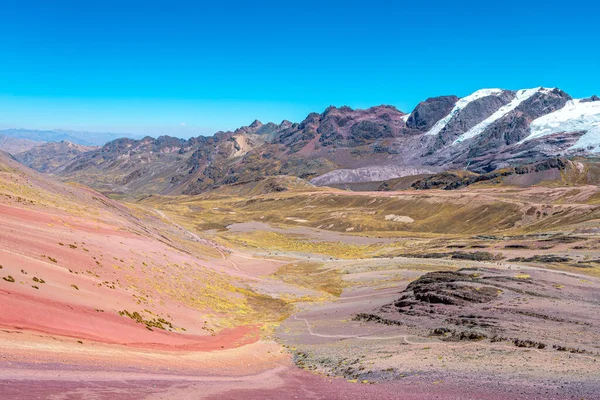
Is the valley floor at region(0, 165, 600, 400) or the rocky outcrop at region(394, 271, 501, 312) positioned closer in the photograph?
the valley floor at region(0, 165, 600, 400)

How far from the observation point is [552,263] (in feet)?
238

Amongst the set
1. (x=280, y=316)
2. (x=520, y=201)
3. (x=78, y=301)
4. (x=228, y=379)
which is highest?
(x=520, y=201)

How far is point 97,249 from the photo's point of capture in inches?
1863

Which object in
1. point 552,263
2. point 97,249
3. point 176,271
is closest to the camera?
point 97,249

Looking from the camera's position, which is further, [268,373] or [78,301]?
[78,301]

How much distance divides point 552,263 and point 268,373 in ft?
216

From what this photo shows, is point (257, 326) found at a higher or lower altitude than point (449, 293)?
lower

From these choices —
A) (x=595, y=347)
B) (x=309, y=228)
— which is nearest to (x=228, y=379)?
(x=595, y=347)

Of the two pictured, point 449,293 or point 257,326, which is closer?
point 449,293

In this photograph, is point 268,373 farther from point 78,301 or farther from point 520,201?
point 520,201

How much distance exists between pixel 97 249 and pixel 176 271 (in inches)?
473

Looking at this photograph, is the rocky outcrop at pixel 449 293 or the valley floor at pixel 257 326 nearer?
the valley floor at pixel 257 326

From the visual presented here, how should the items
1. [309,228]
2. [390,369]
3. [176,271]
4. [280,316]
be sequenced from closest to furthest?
[390,369] < [280,316] < [176,271] < [309,228]

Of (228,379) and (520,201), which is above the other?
(520,201)
